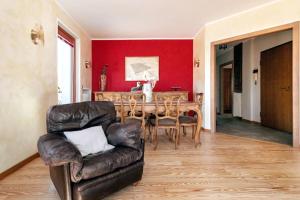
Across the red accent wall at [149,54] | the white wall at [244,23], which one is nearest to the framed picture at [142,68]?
the red accent wall at [149,54]

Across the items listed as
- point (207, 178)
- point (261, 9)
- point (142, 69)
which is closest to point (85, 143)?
point (207, 178)

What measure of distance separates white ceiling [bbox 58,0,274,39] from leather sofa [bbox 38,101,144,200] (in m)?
2.31

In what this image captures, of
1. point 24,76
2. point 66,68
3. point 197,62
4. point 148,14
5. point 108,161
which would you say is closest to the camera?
point 108,161

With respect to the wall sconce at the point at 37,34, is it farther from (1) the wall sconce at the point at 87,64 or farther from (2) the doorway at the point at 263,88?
(2) the doorway at the point at 263,88

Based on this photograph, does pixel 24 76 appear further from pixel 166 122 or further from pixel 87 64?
pixel 87 64

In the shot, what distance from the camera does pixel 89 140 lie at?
207 centimetres

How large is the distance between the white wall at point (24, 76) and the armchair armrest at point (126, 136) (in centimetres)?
124

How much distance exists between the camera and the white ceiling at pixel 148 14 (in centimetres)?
378

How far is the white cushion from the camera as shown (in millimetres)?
2012

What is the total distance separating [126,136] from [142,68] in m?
4.31

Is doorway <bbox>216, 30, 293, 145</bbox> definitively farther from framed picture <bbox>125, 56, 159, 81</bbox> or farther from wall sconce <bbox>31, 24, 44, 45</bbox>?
wall sconce <bbox>31, 24, 44, 45</bbox>

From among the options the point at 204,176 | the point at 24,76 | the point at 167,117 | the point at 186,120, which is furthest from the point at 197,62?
the point at 24,76

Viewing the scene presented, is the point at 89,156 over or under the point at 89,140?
under

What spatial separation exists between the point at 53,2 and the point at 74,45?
4.86 ft
